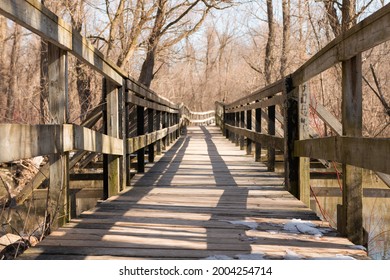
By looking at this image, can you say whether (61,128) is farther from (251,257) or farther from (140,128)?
(140,128)

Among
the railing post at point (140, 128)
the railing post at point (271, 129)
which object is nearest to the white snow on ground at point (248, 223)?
the railing post at point (271, 129)

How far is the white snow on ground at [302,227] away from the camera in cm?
354

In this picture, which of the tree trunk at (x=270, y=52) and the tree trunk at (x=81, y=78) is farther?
the tree trunk at (x=270, y=52)

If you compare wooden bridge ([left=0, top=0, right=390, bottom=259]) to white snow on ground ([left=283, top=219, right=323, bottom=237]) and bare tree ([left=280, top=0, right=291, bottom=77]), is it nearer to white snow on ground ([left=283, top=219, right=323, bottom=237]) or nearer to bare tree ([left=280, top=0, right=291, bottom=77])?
white snow on ground ([left=283, top=219, right=323, bottom=237])

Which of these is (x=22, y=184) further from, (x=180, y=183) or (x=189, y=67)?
(x=189, y=67)

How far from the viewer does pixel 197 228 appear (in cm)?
366

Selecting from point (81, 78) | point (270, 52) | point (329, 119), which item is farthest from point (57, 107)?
point (270, 52)

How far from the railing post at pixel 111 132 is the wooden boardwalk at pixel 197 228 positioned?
18cm

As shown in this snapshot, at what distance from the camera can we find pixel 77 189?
26.5ft

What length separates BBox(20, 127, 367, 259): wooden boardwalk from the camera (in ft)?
9.84

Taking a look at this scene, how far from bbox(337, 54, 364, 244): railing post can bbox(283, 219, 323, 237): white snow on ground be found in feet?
0.78

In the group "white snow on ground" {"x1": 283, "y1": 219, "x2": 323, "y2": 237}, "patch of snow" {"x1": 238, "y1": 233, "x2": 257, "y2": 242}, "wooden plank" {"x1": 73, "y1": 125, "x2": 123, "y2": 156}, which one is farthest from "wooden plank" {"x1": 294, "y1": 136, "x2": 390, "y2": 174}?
"wooden plank" {"x1": 73, "y1": 125, "x2": 123, "y2": 156}

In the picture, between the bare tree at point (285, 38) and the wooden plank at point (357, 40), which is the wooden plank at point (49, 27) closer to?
the wooden plank at point (357, 40)

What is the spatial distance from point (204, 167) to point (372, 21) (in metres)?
5.37
